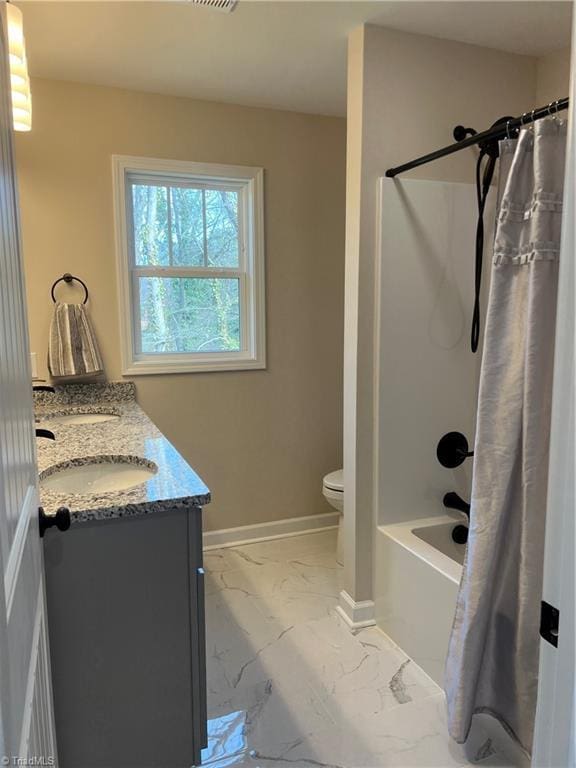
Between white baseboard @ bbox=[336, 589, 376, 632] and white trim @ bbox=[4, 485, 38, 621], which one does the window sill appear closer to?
white baseboard @ bbox=[336, 589, 376, 632]

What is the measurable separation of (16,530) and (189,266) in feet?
7.73

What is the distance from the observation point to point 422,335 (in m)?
2.29

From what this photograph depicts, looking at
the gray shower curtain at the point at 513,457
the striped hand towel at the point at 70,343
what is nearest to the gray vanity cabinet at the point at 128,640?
the gray shower curtain at the point at 513,457

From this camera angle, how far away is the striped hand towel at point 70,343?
260 cm

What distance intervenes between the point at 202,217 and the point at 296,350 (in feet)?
3.03

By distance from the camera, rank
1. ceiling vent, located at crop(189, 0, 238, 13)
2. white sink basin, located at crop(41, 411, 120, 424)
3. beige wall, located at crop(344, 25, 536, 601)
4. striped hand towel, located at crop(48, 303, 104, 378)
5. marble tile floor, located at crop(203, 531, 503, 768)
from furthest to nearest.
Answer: striped hand towel, located at crop(48, 303, 104, 378) < white sink basin, located at crop(41, 411, 120, 424) < beige wall, located at crop(344, 25, 536, 601) < ceiling vent, located at crop(189, 0, 238, 13) < marble tile floor, located at crop(203, 531, 503, 768)

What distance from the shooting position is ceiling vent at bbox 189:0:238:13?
74.9 inches

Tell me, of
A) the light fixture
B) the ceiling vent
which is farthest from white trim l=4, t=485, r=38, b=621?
the ceiling vent

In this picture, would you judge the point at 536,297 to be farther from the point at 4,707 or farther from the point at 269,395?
the point at 269,395

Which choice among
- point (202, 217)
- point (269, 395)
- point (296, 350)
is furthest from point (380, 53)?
point (269, 395)

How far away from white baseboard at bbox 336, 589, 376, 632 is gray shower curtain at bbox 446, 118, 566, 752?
0.68m

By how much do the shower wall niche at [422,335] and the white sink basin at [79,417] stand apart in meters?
1.30

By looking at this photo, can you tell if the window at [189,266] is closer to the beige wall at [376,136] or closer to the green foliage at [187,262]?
the green foliage at [187,262]

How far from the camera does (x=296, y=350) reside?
3172mm
